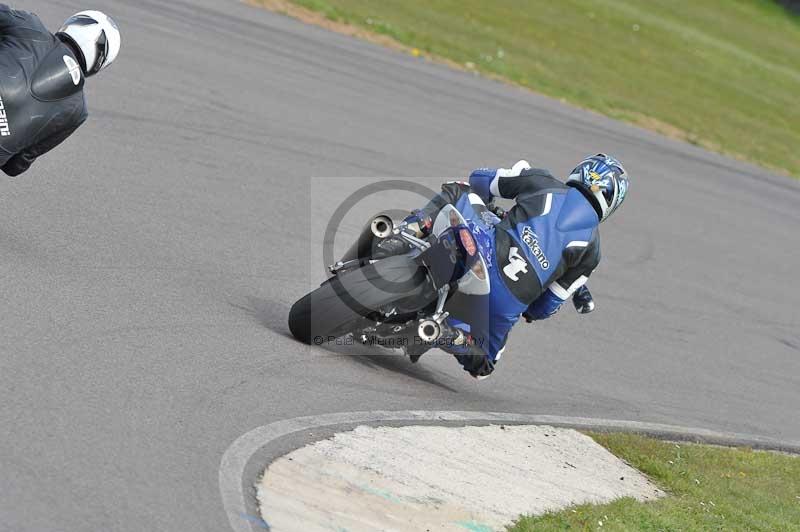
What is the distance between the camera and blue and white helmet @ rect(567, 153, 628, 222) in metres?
7.34

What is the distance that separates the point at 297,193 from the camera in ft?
35.2

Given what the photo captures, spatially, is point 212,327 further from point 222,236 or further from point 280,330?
point 222,236

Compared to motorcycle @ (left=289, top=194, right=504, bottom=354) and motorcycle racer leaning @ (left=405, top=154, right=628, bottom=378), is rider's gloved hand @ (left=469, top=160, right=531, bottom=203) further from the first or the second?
motorcycle @ (left=289, top=194, right=504, bottom=354)

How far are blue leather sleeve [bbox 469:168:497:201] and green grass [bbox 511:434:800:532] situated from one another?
1.79m

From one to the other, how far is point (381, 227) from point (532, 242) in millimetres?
944

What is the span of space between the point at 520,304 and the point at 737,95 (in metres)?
23.0

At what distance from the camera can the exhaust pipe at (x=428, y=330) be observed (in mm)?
6844

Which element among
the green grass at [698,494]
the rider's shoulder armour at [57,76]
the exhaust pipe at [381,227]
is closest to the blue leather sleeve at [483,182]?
the exhaust pipe at [381,227]

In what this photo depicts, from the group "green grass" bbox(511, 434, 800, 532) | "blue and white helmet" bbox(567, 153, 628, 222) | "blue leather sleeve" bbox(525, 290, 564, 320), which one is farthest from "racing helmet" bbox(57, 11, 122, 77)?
"green grass" bbox(511, 434, 800, 532)

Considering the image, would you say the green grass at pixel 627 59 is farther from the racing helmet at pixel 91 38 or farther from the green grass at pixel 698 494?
the racing helmet at pixel 91 38

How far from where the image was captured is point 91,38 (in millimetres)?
6758

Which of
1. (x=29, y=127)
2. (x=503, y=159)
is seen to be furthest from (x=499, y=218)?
(x=503, y=159)

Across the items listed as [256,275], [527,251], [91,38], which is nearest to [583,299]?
[527,251]

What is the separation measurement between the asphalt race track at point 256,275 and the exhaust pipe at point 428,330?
485 mm
